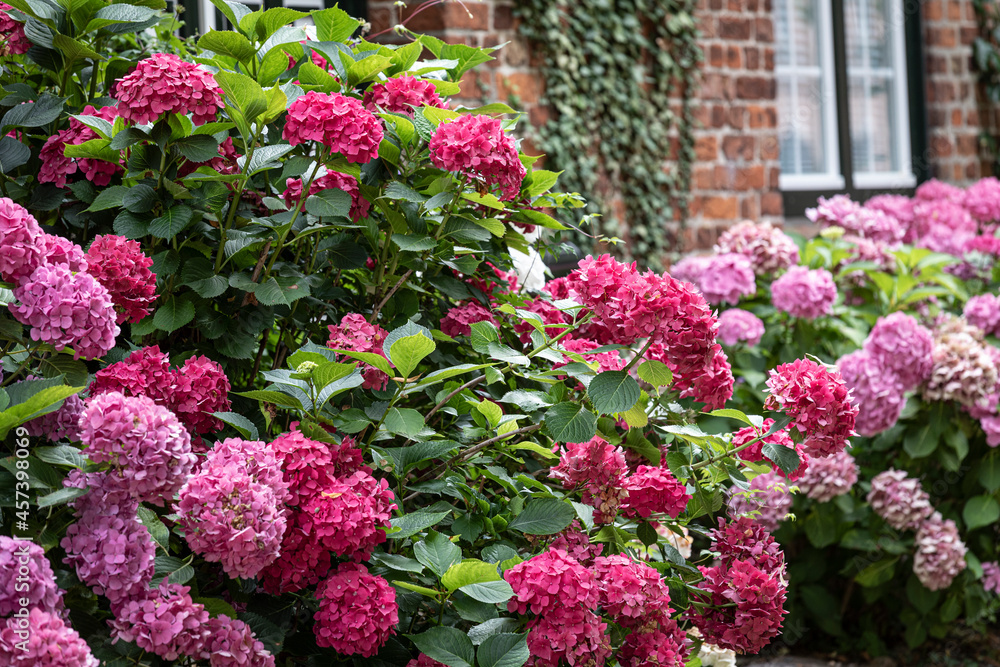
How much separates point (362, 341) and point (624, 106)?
3.30m

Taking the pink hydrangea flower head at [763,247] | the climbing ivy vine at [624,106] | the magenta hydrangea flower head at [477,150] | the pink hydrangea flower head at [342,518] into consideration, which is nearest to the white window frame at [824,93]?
the climbing ivy vine at [624,106]

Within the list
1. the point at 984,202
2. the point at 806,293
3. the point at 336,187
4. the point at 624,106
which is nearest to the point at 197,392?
the point at 336,187

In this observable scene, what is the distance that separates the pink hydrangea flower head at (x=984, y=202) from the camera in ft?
12.1

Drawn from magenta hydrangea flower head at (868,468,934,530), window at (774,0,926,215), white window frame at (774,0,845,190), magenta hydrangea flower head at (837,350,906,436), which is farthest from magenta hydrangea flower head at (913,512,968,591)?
white window frame at (774,0,845,190)

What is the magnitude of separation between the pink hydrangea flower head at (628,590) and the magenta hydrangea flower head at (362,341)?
35cm

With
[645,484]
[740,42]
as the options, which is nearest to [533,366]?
[645,484]

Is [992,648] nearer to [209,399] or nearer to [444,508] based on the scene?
[444,508]

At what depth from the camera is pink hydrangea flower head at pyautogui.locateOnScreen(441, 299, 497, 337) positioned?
1297 mm

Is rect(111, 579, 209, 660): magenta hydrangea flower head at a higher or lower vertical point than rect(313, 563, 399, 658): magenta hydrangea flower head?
higher

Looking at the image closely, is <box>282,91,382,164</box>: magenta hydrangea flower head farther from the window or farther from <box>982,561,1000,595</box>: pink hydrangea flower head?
the window

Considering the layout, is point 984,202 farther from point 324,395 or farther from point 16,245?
point 16,245

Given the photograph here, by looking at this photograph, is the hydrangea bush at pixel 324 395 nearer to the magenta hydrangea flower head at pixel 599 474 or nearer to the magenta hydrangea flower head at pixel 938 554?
the magenta hydrangea flower head at pixel 599 474

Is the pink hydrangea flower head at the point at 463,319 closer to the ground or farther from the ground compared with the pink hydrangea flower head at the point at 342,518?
farther from the ground

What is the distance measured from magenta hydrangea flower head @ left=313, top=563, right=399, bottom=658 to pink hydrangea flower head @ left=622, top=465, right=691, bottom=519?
0.35 metres
